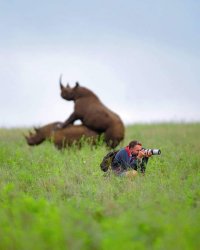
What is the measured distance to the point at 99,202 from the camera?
917cm

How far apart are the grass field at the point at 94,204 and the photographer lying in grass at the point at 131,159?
9.3 inches

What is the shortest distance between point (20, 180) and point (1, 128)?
1486cm

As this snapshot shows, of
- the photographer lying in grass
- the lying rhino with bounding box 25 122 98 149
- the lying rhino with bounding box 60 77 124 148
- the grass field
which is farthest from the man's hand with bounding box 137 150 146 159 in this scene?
the lying rhino with bounding box 60 77 124 148

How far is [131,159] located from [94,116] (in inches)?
274

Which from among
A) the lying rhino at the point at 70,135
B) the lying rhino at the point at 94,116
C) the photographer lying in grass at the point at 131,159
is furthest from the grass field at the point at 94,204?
the lying rhino at the point at 94,116

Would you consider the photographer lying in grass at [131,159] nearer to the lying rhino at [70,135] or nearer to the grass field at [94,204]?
the grass field at [94,204]

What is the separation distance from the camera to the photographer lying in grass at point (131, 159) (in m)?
11.6

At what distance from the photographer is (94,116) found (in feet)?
61.2

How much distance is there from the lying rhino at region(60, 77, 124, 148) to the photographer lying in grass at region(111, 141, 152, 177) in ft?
21.4

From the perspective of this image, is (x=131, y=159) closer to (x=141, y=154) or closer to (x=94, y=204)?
(x=141, y=154)

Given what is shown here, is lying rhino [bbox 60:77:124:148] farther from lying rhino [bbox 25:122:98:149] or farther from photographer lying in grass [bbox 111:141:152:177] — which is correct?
photographer lying in grass [bbox 111:141:152:177]

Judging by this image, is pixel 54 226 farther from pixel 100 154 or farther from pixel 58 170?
pixel 100 154

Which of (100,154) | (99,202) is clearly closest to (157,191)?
(99,202)

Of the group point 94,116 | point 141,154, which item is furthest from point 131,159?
point 94,116
